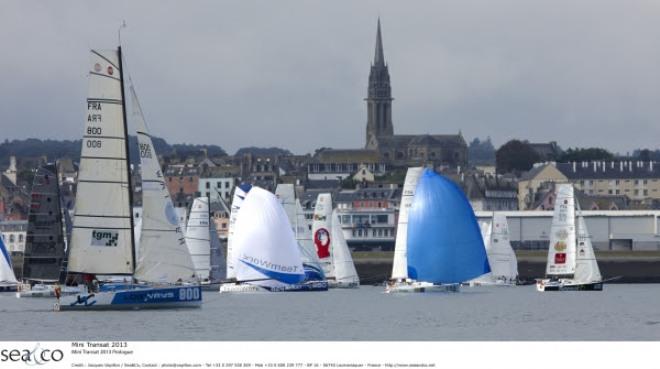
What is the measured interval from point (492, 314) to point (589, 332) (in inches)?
240

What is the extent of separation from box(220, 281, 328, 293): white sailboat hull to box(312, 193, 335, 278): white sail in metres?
Answer: 4.85

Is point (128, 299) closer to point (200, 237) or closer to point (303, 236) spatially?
point (200, 237)

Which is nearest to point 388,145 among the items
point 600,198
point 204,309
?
point 600,198

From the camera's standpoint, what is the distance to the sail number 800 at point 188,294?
100 feet

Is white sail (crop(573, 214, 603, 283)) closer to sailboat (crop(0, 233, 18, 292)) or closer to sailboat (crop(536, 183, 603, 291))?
sailboat (crop(536, 183, 603, 291))

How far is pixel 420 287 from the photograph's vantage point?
45.5m

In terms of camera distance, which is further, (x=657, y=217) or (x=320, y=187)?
(x=320, y=187)

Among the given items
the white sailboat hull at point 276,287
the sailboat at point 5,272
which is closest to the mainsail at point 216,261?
the white sailboat hull at point 276,287

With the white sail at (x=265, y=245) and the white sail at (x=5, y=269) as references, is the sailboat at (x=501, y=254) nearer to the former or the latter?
the white sail at (x=5, y=269)

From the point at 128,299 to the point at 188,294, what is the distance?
1533 millimetres

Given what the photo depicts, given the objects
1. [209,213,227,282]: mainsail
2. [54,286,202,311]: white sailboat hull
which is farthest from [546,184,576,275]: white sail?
[54,286,202,311]: white sailboat hull

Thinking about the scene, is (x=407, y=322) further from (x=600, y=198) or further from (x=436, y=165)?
(x=436, y=165)

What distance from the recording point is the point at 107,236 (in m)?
29.6
